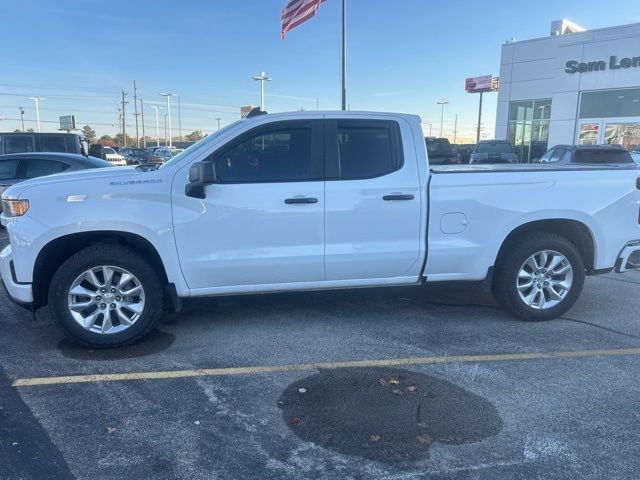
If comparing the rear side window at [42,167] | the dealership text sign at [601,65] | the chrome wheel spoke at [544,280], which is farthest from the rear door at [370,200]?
the dealership text sign at [601,65]

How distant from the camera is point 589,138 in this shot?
25516 millimetres

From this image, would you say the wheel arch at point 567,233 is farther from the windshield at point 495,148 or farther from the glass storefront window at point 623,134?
the glass storefront window at point 623,134

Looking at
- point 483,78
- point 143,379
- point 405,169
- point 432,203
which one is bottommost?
point 143,379

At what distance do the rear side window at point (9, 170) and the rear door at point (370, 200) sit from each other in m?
7.75

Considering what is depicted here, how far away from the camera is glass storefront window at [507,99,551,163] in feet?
89.4

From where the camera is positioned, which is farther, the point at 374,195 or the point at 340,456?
the point at 374,195

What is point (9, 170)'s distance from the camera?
996 centimetres

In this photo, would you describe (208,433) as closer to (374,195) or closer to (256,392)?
(256,392)

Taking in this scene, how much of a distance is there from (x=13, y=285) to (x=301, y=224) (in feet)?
8.08

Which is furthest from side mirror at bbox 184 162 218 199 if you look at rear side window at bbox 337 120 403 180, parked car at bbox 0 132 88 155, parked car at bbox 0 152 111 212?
parked car at bbox 0 132 88 155

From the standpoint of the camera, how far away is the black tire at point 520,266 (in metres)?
5.08

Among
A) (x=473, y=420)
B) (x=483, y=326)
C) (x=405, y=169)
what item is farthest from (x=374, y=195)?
(x=473, y=420)

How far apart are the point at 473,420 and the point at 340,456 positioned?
3.12ft

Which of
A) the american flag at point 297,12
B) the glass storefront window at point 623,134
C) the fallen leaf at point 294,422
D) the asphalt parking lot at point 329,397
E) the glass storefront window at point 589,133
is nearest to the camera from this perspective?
the asphalt parking lot at point 329,397
